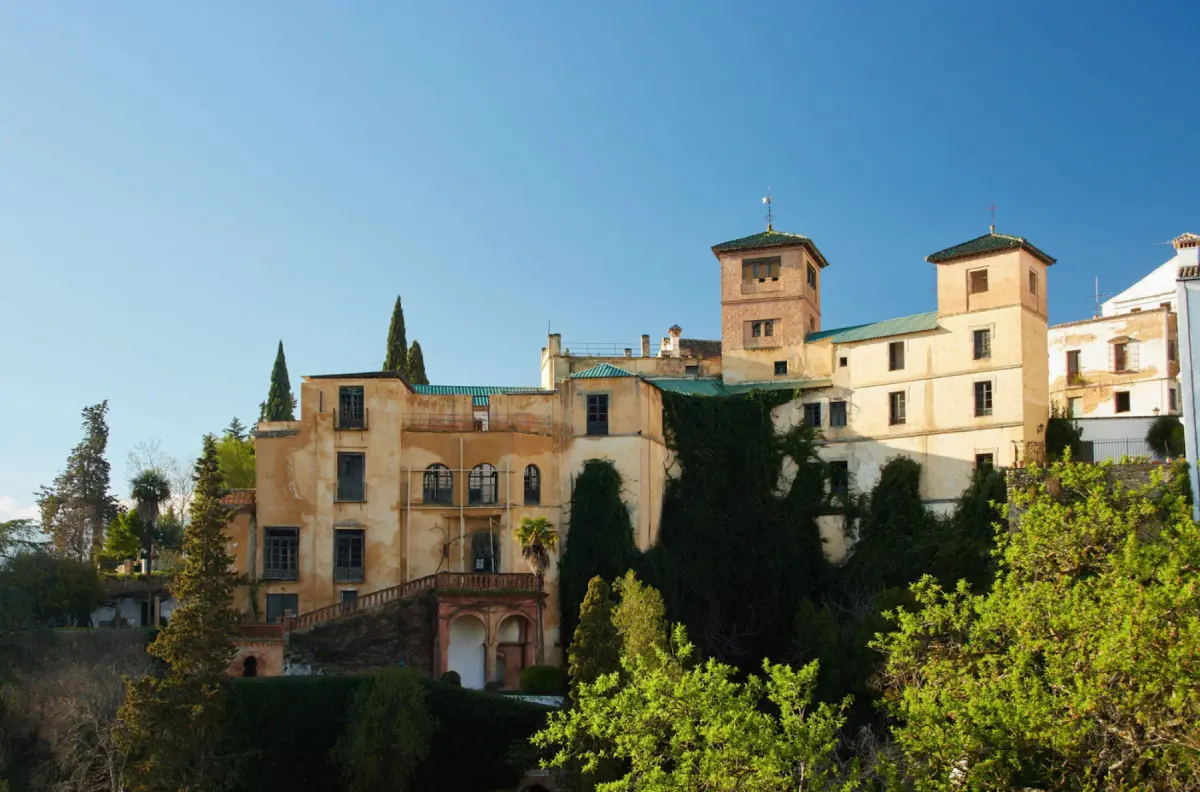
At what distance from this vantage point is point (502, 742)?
44.9m

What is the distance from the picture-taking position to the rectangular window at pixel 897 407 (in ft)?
190

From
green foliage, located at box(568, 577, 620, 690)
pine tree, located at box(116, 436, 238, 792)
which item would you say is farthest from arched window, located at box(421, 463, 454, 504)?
pine tree, located at box(116, 436, 238, 792)

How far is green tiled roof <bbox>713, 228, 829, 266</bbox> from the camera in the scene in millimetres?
62094

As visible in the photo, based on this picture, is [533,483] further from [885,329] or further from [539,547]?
[885,329]

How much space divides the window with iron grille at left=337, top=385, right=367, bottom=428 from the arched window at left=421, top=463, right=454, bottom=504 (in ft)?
10.0

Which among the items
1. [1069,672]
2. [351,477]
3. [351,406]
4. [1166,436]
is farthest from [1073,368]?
[1069,672]

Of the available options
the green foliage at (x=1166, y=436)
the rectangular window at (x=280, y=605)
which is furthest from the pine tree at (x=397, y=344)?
the green foliage at (x=1166, y=436)

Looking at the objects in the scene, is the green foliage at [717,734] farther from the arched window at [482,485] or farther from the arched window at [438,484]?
the arched window at [438,484]

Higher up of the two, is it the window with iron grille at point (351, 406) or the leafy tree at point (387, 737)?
the window with iron grille at point (351, 406)

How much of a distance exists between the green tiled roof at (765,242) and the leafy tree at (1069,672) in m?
30.4

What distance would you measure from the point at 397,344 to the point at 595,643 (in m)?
29.1

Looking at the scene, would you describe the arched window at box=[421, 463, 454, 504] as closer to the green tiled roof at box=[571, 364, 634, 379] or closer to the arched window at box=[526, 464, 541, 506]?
the arched window at box=[526, 464, 541, 506]

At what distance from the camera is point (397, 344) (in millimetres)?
69312

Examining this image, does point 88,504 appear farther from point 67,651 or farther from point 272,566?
point 67,651
